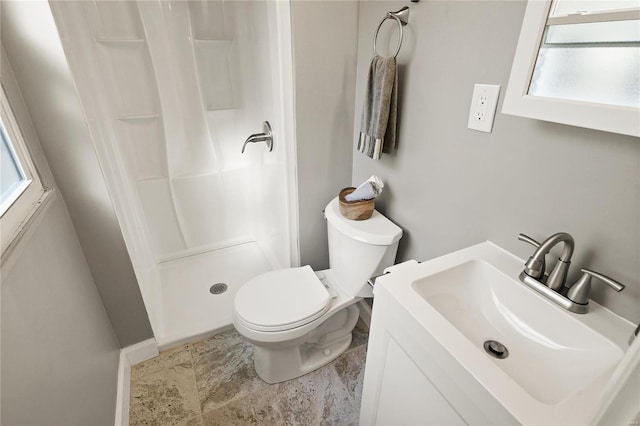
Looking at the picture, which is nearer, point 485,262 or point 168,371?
point 485,262

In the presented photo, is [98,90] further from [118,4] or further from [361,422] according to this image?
[361,422]

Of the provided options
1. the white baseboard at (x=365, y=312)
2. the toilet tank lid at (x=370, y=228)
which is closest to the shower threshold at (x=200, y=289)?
the white baseboard at (x=365, y=312)

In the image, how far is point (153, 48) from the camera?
5.77 ft

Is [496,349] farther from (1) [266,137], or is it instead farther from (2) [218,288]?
(2) [218,288]

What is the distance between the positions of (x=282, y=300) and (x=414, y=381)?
716 millimetres

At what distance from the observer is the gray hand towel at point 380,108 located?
45.8 inches

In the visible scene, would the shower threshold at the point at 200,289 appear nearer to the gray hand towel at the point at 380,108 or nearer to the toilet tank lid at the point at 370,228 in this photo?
the toilet tank lid at the point at 370,228

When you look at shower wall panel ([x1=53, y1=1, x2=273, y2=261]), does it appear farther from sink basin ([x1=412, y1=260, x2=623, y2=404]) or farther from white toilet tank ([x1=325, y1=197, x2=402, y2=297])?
sink basin ([x1=412, y1=260, x2=623, y2=404])

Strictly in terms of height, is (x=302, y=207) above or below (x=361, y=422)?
above

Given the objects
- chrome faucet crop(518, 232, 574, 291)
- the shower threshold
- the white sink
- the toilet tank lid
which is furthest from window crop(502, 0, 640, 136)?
the shower threshold

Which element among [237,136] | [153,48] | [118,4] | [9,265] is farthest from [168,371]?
[118,4]

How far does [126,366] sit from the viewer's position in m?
1.52

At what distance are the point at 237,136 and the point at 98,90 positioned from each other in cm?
78

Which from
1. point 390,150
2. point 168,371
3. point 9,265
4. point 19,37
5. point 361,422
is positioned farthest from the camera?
point 168,371
